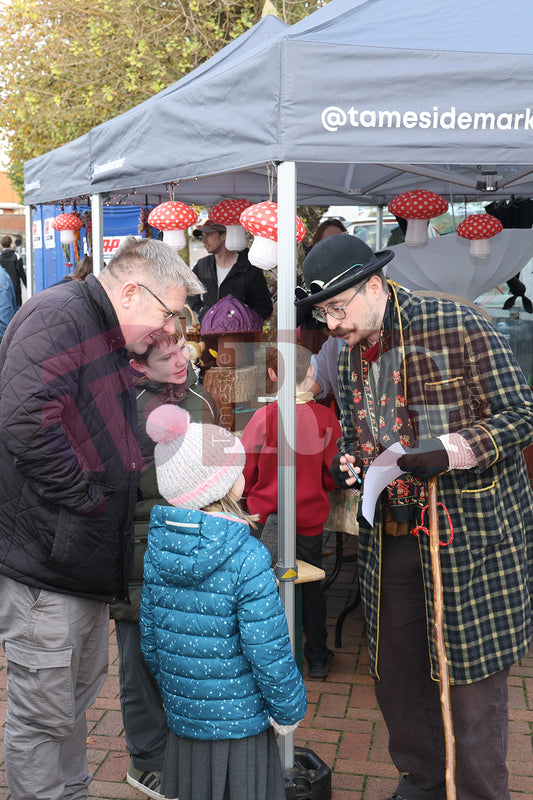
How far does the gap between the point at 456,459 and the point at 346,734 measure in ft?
5.75

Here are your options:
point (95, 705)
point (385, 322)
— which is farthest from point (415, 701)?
point (95, 705)

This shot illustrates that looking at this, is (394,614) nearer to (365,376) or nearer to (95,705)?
(365,376)

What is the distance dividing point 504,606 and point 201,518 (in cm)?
100

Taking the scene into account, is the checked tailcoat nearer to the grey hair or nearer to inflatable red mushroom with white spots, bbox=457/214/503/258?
the grey hair

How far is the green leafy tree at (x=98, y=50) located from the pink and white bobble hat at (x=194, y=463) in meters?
10.2

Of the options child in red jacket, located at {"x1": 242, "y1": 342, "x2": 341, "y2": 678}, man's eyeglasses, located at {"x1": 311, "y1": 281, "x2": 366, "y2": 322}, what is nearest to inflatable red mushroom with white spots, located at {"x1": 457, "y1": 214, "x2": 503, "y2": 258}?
child in red jacket, located at {"x1": 242, "y1": 342, "x2": 341, "y2": 678}

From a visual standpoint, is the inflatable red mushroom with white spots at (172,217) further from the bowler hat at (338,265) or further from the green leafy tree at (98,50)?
the green leafy tree at (98,50)

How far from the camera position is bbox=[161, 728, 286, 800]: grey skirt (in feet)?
7.73

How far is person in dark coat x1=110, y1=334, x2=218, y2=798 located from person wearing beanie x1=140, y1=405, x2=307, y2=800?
549 mm

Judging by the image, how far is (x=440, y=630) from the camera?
2.52 metres

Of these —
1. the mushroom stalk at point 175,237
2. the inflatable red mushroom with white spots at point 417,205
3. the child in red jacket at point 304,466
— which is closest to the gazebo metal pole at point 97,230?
the mushroom stalk at point 175,237

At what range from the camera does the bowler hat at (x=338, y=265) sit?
8.03 ft

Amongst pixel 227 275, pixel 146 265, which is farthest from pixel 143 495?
pixel 227 275

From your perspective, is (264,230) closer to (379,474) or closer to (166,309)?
(166,309)
